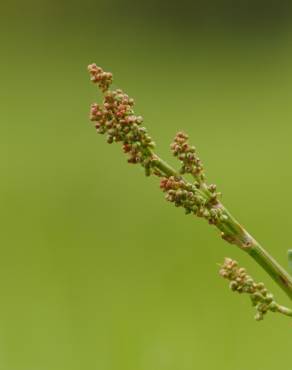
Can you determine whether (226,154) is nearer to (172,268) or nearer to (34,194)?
(34,194)

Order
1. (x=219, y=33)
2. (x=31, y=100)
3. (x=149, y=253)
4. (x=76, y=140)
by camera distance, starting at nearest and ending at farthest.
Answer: (x=149, y=253) → (x=76, y=140) → (x=31, y=100) → (x=219, y=33)

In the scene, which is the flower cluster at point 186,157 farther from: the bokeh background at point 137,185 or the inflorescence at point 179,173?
the bokeh background at point 137,185

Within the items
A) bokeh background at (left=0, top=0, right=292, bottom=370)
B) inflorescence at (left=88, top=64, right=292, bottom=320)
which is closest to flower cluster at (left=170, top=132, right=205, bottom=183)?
inflorescence at (left=88, top=64, right=292, bottom=320)

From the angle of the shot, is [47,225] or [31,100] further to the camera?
[31,100]

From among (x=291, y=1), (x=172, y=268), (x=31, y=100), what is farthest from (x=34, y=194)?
(x=291, y=1)

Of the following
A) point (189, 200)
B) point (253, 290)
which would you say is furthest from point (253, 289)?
point (189, 200)

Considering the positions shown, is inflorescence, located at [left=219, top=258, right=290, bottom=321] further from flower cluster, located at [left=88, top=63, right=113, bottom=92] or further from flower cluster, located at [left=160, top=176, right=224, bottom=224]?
flower cluster, located at [left=88, top=63, right=113, bottom=92]
